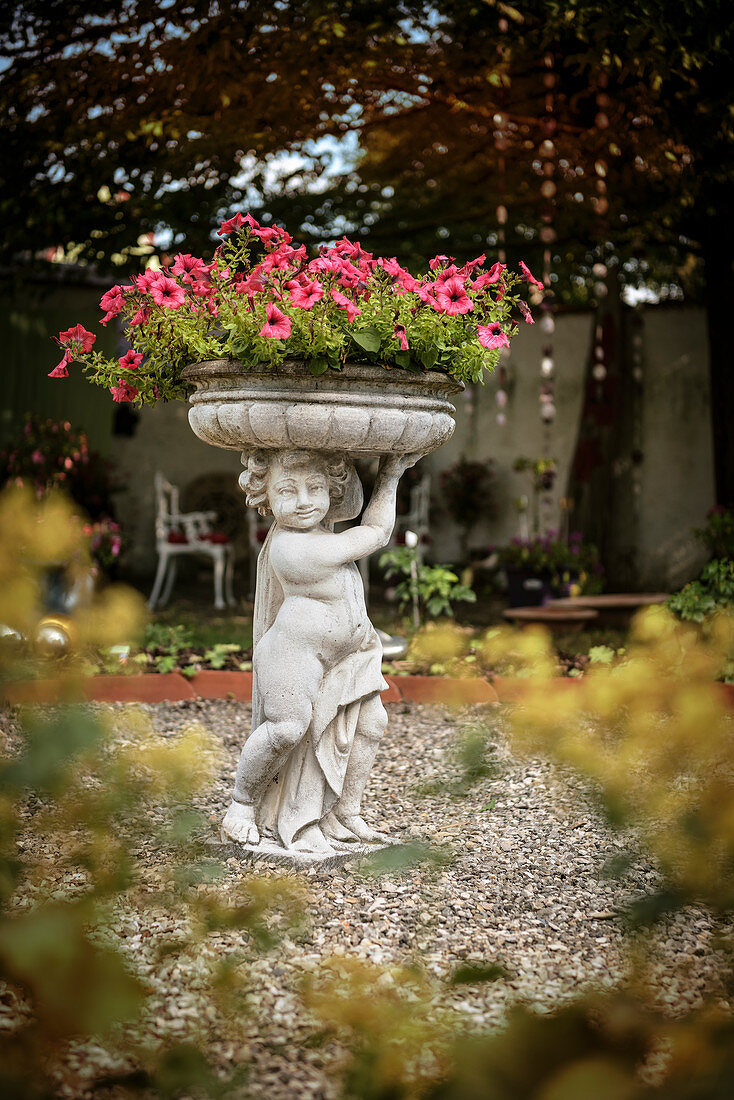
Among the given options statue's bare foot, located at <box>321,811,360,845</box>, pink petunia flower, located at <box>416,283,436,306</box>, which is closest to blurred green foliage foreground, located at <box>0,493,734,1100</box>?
pink petunia flower, located at <box>416,283,436,306</box>

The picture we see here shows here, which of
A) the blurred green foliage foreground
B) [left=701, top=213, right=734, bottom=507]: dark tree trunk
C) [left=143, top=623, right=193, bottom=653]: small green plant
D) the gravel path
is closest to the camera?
the blurred green foliage foreground

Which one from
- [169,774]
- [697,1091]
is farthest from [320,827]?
[697,1091]

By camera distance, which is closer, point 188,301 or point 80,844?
point 80,844

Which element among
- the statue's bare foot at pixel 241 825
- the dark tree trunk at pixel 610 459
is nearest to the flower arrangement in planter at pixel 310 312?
the statue's bare foot at pixel 241 825

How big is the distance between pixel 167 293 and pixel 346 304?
48 cm

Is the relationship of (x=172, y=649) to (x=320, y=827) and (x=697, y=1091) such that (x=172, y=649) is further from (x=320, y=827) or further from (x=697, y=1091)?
(x=697, y=1091)

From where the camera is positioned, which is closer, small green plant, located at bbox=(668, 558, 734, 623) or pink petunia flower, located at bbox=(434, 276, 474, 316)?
pink petunia flower, located at bbox=(434, 276, 474, 316)

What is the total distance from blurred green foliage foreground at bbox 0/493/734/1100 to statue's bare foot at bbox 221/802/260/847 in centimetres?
194

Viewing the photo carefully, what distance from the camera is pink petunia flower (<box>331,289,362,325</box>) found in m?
2.49

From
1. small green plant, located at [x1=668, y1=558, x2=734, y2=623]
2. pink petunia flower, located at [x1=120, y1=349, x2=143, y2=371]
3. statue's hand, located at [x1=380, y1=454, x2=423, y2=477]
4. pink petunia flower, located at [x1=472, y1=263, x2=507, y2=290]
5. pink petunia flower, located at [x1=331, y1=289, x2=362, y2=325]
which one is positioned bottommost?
small green plant, located at [x1=668, y1=558, x2=734, y2=623]

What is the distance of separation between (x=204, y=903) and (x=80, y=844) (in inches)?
4.0

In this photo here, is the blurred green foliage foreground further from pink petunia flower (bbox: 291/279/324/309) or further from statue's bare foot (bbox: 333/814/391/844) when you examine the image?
statue's bare foot (bbox: 333/814/391/844)

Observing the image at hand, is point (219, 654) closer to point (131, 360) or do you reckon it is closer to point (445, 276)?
point (131, 360)

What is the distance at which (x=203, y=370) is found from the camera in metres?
2.64
